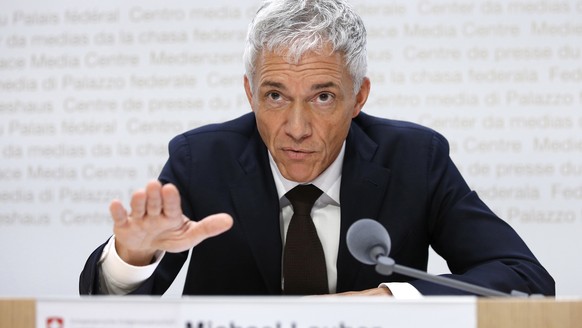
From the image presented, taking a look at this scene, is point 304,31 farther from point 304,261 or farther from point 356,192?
point 304,261

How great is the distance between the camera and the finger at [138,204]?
1.49 m

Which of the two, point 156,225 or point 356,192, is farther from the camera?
point 356,192

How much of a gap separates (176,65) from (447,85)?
1.33 metres

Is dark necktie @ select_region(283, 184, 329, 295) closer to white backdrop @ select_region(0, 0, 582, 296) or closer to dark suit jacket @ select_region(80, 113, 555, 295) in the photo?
dark suit jacket @ select_region(80, 113, 555, 295)

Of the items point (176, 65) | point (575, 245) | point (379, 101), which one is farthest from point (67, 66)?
point (575, 245)

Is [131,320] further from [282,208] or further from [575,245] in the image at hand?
[575,245]

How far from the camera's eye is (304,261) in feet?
6.95

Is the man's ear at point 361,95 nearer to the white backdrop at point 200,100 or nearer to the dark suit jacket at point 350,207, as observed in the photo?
the dark suit jacket at point 350,207

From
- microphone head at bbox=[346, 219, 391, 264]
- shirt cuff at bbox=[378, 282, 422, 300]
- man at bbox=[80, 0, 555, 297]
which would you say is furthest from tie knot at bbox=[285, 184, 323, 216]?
microphone head at bbox=[346, 219, 391, 264]

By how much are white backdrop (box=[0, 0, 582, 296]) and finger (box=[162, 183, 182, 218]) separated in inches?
82.7

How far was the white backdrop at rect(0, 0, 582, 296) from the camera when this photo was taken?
352cm

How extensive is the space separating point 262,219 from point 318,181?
0.69 feet

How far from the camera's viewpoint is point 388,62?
3.59 m

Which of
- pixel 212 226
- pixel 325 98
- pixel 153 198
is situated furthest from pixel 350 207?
pixel 153 198
